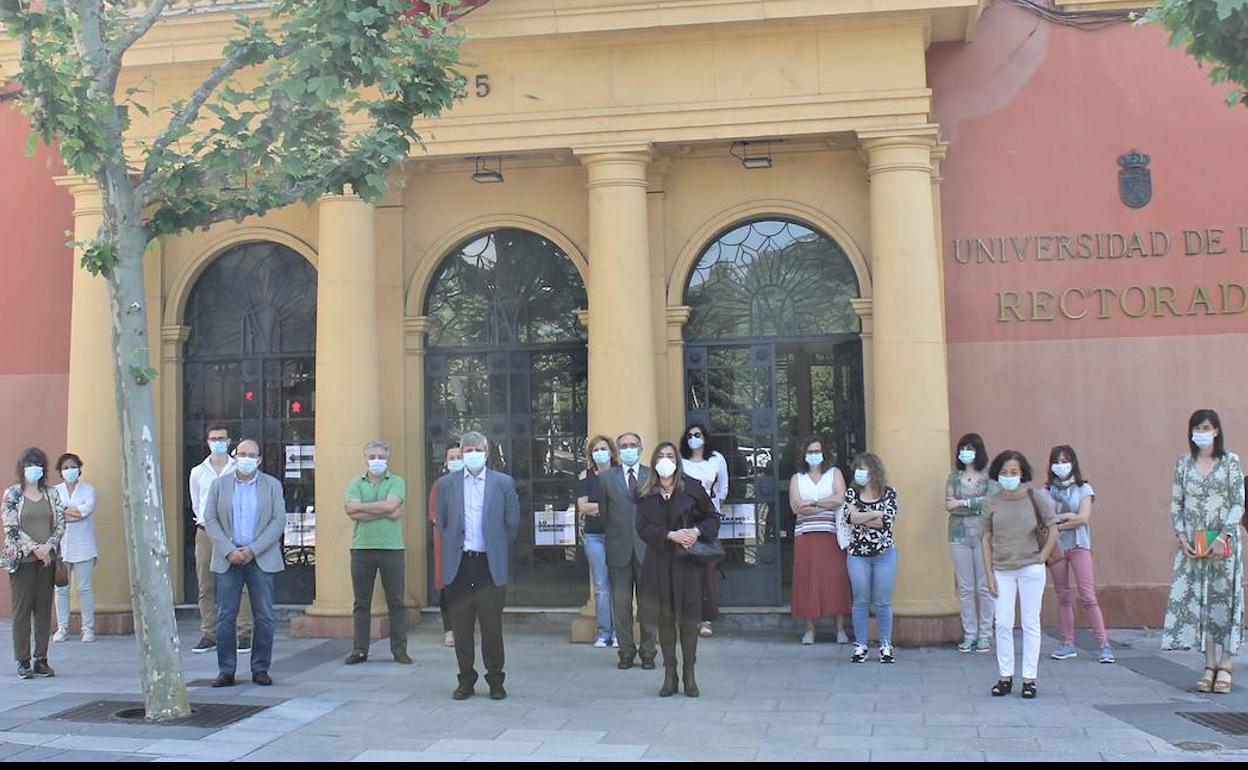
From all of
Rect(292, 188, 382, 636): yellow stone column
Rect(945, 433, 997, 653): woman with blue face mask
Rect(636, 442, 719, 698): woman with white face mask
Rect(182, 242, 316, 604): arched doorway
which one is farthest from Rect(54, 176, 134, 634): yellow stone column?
Rect(945, 433, 997, 653): woman with blue face mask

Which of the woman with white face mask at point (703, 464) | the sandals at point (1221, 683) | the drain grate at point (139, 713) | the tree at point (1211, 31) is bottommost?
the sandals at point (1221, 683)

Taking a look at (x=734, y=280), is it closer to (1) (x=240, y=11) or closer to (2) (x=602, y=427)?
(2) (x=602, y=427)

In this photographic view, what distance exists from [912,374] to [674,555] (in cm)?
339

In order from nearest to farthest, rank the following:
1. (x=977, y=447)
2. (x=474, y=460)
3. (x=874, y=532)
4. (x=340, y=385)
A: (x=474, y=460) < (x=874, y=532) < (x=977, y=447) < (x=340, y=385)

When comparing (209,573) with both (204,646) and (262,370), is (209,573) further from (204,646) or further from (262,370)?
(262,370)

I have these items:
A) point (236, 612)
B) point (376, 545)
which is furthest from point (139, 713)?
point (376, 545)

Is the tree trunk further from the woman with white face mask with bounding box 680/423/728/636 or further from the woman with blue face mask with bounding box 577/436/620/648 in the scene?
the woman with white face mask with bounding box 680/423/728/636

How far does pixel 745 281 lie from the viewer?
501 inches

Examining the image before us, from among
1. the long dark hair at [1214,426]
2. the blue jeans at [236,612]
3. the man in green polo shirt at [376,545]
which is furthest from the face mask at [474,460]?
the long dark hair at [1214,426]

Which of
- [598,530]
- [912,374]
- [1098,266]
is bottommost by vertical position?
[598,530]

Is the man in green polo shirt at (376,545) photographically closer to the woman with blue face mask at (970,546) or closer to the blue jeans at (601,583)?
the blue jeans at (601,583)

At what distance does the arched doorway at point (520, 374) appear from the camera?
12.9 meters

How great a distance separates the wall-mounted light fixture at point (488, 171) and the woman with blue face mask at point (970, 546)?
5.14 metres

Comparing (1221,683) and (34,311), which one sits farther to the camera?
(34,311)
